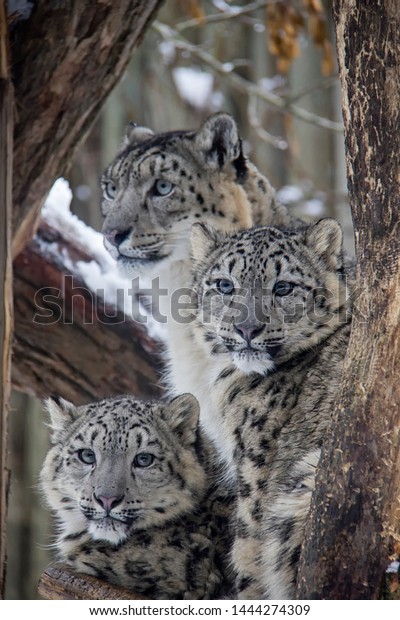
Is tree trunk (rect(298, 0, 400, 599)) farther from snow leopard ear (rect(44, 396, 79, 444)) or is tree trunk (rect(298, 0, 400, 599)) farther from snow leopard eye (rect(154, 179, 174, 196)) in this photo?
snow leopard eye (rect(154, 179, 174, 196))

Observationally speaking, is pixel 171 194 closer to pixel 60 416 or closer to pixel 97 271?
pixel 97 271

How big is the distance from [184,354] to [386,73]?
2088 mm

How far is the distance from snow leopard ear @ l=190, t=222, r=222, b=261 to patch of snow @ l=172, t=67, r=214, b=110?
26.3 feet

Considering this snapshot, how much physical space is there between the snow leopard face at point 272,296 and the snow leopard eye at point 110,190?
1.38 m

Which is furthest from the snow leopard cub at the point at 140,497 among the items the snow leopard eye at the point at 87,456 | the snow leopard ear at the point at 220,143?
the snow leopard ear at the point at 220,143

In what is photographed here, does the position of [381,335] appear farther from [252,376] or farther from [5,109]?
→ [5,109]

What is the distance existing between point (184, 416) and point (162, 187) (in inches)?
58.5

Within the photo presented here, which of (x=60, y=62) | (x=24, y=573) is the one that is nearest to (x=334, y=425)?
(x=60, y=62)

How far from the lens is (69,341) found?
20.5 feet

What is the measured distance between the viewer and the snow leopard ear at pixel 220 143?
543 cm

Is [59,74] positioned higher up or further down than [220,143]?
higher up

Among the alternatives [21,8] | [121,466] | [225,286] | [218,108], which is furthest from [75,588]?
[218,108]

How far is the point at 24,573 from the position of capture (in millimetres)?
10148

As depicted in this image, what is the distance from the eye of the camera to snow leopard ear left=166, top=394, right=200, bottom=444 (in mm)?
4406
